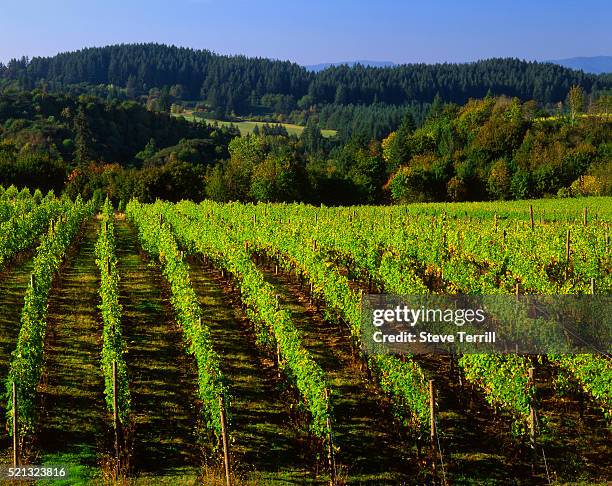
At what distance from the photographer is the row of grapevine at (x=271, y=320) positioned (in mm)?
10352

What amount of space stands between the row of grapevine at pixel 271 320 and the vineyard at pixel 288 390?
0.06m

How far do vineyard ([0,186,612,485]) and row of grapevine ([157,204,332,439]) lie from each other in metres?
0.06

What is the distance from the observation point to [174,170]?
66938 mm

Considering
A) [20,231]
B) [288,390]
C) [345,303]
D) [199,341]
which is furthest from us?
[20,231]

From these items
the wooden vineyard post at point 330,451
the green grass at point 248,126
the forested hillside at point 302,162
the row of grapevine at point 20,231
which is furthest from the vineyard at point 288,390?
the green grass at point 248,126

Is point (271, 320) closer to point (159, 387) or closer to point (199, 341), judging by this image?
point (199, 341)

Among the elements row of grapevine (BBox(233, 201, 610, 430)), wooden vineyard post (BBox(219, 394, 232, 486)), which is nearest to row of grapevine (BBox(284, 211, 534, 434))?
row of grapevine (BBox(233, 201, 610, 430))

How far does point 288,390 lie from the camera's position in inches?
518

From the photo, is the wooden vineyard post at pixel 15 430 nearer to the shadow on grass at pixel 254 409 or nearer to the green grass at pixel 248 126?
the shadow on grass at pixel 254 409

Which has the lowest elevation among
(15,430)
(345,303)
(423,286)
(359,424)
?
(359,424)

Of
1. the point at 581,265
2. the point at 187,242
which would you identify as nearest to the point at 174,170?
the point at 187,242

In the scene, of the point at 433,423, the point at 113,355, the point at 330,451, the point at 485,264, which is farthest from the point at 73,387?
the point at 485,264

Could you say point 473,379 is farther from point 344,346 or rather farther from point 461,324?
point 344,346

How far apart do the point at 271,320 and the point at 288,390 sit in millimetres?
1981
